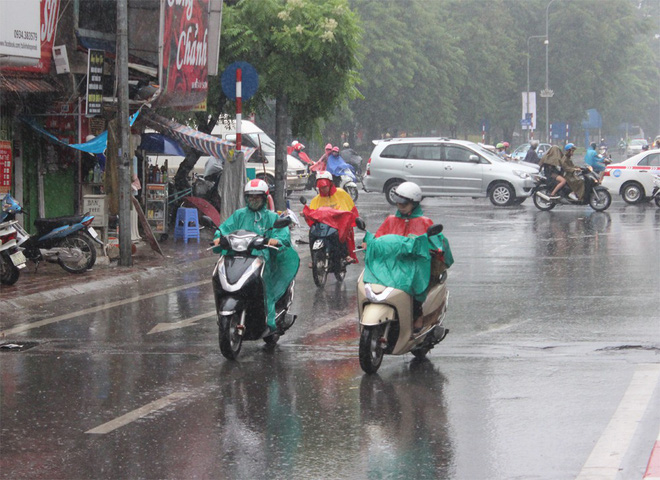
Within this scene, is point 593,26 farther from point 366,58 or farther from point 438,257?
point 438,257

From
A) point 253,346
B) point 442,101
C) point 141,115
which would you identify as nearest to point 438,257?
point 253,346

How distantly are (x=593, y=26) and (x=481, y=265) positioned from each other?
194 ft

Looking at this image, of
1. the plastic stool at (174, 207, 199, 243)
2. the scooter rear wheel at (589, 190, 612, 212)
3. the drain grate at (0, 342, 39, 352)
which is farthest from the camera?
the scooter rear wheel at (589, 190, 612, 212)

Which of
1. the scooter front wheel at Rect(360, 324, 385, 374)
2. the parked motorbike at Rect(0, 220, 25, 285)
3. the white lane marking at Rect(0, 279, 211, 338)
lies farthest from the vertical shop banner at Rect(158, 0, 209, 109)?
the scooter front wheel at Rect(360, 324, 385, 374)

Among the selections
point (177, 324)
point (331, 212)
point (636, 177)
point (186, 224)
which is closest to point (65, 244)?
point (331, 212)

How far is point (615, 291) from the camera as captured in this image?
42.1ft

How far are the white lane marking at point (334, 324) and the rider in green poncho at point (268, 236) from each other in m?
1.04

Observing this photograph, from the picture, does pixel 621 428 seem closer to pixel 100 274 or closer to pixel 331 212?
pixel 331 212

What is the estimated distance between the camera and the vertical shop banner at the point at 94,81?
15.5 m

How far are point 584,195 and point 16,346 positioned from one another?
1908 centimetres

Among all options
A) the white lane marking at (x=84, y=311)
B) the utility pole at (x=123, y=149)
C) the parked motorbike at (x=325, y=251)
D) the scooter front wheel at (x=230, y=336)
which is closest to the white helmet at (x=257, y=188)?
the scooter front wheel at (x=230, y=336)

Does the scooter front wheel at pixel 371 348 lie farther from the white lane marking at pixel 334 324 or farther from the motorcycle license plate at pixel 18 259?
the motorcycle license plate at pixel 18 259

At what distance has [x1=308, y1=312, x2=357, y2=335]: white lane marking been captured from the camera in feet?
34.2

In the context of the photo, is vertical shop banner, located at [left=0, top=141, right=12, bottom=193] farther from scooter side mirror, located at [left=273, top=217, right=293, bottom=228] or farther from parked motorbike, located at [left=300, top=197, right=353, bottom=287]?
scooter side mirror, located at [left=273, top=217, right=293, bottom=228]
